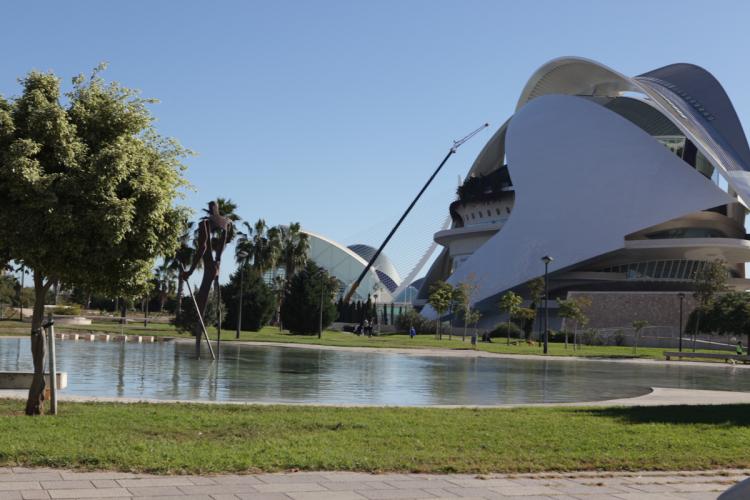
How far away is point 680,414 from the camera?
13469mm

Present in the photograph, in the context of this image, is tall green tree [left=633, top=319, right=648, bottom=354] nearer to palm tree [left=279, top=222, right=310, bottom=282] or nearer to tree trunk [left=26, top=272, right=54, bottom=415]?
palm tree [left=279, top=222, right=310, bottom=282]

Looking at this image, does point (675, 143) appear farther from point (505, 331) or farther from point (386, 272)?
point (386, 272)

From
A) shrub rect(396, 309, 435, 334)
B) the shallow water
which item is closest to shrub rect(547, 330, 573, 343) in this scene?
shrub rect(396, 309, 435, 334)

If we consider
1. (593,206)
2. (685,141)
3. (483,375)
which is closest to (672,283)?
(593,206)

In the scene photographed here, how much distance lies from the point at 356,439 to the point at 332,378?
10.7 m

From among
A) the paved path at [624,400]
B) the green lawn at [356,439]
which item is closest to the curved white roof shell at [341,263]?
the paved path at [624,400]

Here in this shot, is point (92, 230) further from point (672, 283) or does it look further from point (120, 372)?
point (672, 283)

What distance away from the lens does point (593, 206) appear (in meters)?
68.8

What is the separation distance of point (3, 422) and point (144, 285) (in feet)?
8.84

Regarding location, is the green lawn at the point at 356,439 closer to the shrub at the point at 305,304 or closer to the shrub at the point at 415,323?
the shrub at the point at 305,304

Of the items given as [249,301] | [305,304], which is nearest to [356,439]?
[305,304]

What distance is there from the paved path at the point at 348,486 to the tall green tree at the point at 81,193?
398 centimetres

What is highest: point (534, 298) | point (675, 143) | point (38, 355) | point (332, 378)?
point (675, 143)

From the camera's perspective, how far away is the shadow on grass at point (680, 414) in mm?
12617
